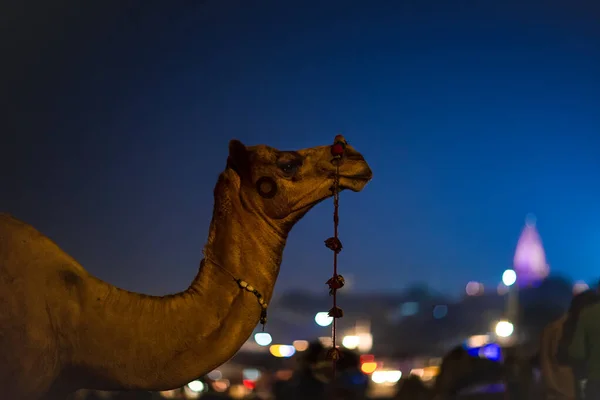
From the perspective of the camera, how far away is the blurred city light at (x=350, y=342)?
7.45 ft

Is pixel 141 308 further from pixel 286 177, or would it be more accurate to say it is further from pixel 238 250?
pixel 286 177

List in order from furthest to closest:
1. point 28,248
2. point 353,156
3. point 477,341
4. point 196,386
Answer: point 477,341, point 196,386, point 353,156, point 28,248

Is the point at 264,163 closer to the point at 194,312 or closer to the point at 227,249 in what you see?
the point at 227,249


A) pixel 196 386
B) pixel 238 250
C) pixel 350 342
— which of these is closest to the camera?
pixel 238 250

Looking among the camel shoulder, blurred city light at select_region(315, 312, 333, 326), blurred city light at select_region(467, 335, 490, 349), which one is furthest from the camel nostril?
blurred city light at select_region(467, 335, 490, 349)

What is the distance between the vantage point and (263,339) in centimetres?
207

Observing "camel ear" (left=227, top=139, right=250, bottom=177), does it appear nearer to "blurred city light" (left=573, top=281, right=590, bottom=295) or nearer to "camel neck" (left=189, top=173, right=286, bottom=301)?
"camel neck" (left=189, top=173, right=286, bottom=301)

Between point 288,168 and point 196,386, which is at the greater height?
point 288,168

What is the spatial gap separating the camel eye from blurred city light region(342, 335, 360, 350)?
3.29 ft

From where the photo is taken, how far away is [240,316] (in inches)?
53.8

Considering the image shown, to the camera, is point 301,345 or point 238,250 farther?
point 301,345

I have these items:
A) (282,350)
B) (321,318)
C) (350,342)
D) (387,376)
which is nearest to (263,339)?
(282,350)

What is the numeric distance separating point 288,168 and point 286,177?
0.09 ft

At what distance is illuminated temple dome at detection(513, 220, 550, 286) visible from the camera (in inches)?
91.3
